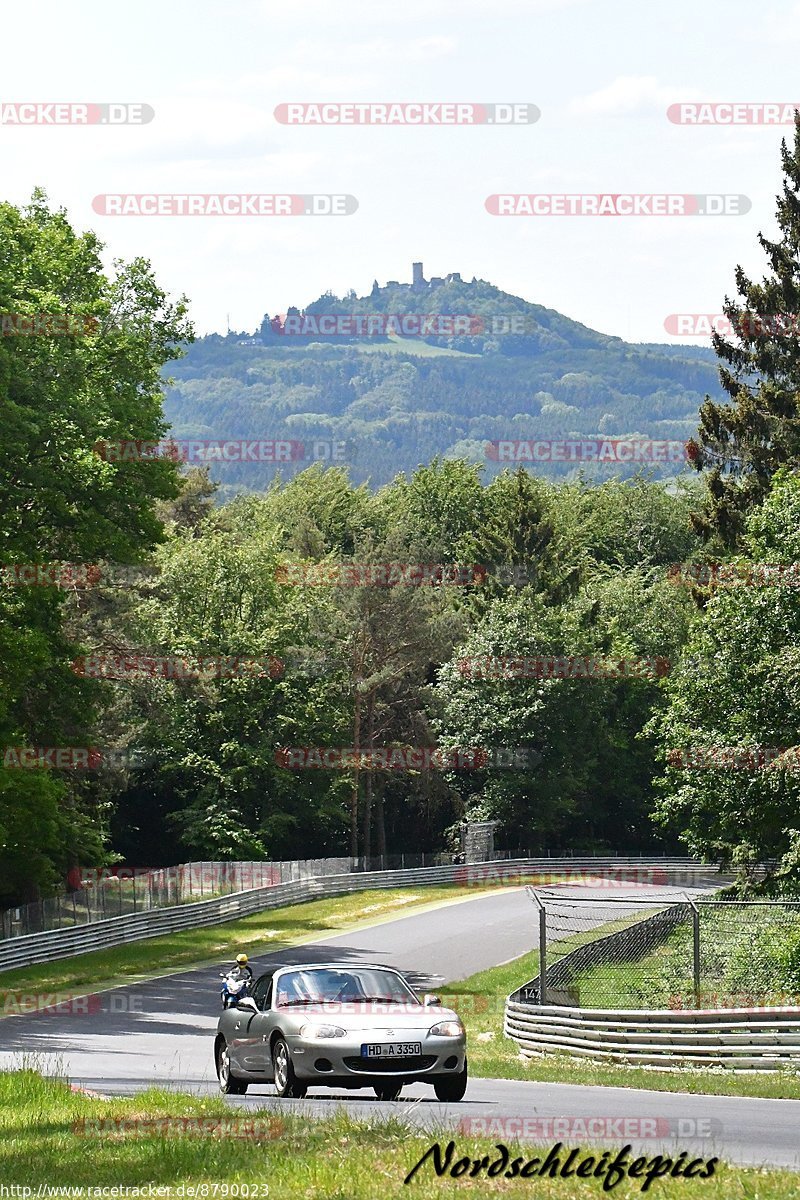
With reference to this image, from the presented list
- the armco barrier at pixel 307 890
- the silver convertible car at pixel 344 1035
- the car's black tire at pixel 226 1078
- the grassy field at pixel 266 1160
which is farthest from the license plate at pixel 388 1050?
the armco barrier at pixel 307 890

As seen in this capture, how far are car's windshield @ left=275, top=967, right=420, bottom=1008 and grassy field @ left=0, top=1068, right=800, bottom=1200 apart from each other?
2435 mm

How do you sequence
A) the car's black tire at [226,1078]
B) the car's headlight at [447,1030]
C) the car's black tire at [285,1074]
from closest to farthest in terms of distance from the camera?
Result: the car's headlight at [447,1030] → the car's black tire at [285,1074] → the car's black tire at [226,1078]

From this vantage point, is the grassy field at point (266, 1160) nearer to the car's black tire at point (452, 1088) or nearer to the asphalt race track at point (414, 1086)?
the asphalt race track at point (414, 1086)

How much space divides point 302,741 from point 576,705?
15.4 meters

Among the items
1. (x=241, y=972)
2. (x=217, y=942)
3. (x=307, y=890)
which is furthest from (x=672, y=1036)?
(x=307, y=890)

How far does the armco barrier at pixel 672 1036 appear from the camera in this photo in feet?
61.9

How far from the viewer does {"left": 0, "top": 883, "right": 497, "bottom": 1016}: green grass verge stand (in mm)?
38938

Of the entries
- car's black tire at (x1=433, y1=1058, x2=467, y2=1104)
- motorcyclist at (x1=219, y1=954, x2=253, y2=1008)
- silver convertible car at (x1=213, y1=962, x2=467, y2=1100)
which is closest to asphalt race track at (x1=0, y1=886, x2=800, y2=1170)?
car's black tire at (x1=433, y1=1058, x2=467, y2=1104)

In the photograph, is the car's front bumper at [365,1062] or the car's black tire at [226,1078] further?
the car's black tire at [226,1078]

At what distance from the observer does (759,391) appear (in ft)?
157

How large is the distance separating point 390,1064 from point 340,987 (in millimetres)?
1628

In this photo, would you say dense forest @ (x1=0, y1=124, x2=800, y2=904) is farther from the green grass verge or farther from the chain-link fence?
the chain-link fence

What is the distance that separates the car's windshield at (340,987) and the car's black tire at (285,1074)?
0.50 m

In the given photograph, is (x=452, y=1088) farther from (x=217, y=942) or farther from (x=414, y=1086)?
(x=217, y=942)
